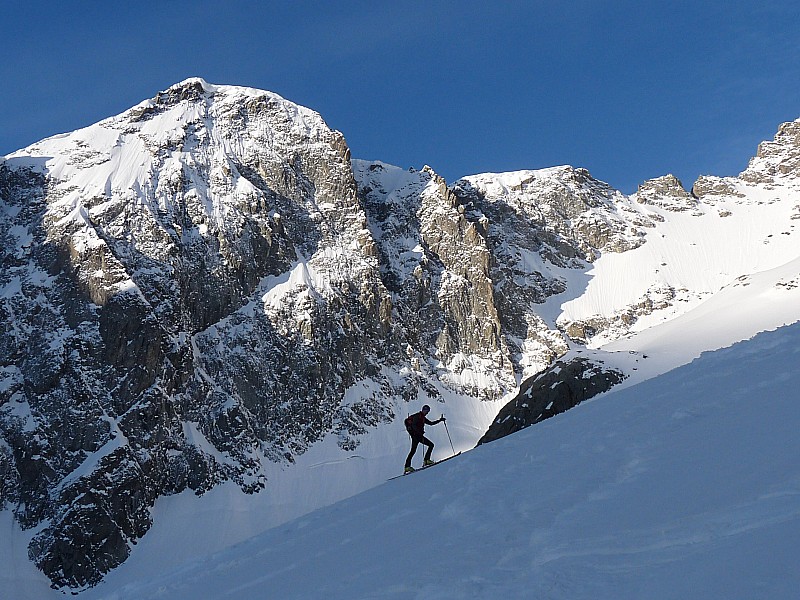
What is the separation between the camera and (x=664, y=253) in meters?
195

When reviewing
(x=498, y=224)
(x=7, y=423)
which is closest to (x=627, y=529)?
(x=7, y=423)

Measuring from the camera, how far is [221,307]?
143 metres

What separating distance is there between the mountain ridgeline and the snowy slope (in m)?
68.9

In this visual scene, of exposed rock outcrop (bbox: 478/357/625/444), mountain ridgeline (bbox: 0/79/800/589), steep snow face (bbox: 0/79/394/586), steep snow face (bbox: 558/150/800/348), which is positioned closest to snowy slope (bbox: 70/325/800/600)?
exposed rock outcrop (bbox: 478/357/625/444)

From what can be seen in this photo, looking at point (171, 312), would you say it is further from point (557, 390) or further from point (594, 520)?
point (594, 520)

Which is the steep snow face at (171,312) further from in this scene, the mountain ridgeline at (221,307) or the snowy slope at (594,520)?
the snowy slope at (594,520)

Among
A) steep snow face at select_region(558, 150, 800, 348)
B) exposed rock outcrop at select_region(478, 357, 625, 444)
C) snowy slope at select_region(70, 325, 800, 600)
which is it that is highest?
steep snow face at select_region(558, 150, 800, 348)

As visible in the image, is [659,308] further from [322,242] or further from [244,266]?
[244,266]

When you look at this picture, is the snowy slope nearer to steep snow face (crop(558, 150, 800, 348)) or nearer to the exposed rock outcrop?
the exposed rock outcrop

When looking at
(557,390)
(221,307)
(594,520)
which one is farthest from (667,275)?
(594,520)

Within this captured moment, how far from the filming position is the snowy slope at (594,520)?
6.40 m

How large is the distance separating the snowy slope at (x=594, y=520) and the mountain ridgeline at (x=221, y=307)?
6893cm

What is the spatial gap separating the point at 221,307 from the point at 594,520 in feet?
461

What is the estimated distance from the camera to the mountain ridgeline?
380 ft
